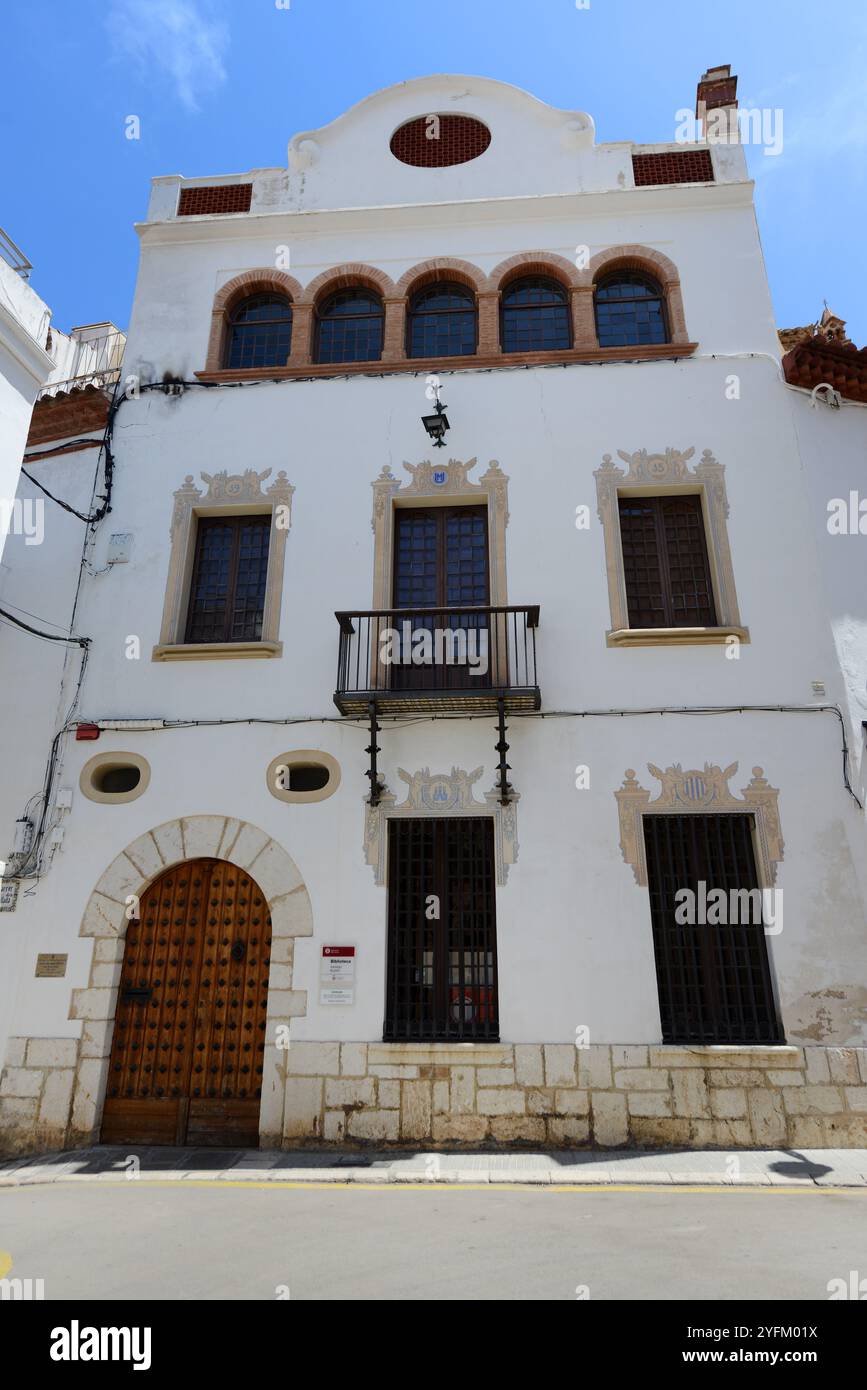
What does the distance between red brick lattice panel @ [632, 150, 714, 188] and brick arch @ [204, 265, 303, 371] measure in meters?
5.01

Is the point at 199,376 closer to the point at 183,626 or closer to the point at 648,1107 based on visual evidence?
the point at 183,626

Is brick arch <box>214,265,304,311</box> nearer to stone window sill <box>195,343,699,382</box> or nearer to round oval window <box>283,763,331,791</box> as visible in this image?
stone window sill <box>195,343,699,382</box>

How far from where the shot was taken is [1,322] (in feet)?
24.9

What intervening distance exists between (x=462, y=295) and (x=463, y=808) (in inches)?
284

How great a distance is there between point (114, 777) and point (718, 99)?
1255 centimetres

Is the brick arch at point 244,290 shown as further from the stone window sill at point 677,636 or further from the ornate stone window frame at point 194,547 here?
the stone window sill at point 677,636

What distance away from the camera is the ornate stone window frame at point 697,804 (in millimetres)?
8031

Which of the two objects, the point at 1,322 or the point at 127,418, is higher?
the point at 127,418

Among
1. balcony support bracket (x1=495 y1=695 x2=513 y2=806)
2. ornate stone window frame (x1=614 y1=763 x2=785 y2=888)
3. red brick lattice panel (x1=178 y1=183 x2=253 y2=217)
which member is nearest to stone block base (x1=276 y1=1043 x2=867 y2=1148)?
ornate stone window frame (x1=614 y1=763 x2=785 y2=888)

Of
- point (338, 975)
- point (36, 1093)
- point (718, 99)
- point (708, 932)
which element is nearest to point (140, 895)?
point (36, 1093)

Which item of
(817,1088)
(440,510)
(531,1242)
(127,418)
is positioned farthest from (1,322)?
(817,1088)

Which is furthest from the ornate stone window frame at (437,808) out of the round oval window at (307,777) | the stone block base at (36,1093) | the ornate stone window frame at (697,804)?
the stone block base at (36,1093)

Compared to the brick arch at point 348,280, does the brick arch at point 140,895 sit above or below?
below

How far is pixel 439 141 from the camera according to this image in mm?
11719
